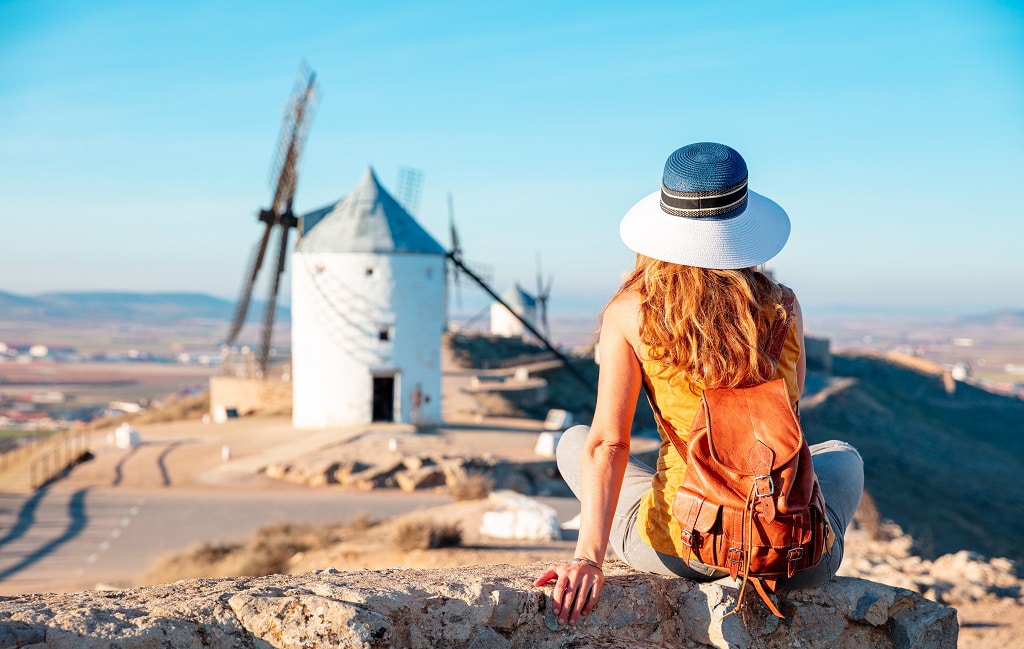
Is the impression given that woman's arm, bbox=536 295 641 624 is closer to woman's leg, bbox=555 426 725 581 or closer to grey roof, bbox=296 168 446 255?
woman's leg, bbox=555 426 725 581

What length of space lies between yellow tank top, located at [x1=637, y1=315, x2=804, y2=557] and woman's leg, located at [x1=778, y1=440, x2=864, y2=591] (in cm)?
34

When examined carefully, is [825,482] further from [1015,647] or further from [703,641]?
[1015,647]

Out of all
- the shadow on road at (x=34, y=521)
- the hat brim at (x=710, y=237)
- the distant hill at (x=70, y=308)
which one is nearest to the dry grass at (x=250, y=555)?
the shadow on road at (x=34, y=521)

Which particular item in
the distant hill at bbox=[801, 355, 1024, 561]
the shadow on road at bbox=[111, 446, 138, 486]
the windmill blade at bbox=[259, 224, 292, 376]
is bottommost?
the distant hill at bbox=[801, 355, 1024, 561]

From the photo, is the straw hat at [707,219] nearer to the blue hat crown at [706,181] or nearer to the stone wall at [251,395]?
the blue hat crown at [706,181]

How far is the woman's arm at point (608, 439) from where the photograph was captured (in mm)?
3021

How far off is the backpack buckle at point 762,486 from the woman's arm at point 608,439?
44cm

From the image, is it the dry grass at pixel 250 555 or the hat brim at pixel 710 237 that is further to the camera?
the dry grass at pixel 250 555

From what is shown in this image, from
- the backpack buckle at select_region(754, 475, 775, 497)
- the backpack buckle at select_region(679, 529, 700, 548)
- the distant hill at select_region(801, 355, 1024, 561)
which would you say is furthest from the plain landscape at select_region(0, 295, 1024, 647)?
the backpack buckle at select_region(754, 475, 775, 497)

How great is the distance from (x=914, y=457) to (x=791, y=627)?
37.7 m

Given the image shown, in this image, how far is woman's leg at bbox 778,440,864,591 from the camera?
319 centimetres

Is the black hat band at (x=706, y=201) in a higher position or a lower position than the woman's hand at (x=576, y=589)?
higher

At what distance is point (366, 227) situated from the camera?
2328cm

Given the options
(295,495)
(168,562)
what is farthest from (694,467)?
(295,495)
